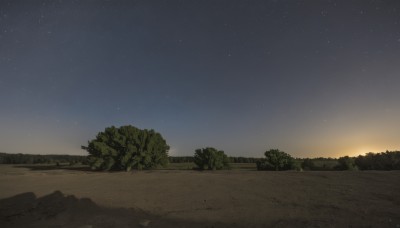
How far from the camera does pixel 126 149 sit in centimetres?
2783

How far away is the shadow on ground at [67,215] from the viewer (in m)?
11.1

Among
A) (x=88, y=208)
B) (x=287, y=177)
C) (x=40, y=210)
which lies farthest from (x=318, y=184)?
(x=40, y=210)

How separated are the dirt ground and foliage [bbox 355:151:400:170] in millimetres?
8695

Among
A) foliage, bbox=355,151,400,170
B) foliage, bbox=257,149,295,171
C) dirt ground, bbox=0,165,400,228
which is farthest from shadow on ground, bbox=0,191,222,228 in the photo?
foliage, bbox=355,151,400,170

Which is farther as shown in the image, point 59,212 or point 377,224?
point 59,212

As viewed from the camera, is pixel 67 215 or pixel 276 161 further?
pixel 276 161

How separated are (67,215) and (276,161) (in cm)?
1746

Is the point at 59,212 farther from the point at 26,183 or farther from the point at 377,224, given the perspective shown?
the point at 377,224

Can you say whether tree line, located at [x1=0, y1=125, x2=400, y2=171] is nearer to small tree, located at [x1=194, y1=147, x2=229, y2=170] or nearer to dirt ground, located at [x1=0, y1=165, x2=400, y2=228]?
small tree, located at [x1=194, y1=147, x2=229, y2=170]

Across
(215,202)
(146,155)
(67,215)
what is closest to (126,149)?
(146,155)

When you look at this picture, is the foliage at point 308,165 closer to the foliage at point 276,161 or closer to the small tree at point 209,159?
the foliage at point 276,161

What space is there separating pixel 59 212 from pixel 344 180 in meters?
13.3

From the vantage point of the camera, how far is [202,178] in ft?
58.5

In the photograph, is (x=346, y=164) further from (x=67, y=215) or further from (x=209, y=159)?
(x=67, y=215)
